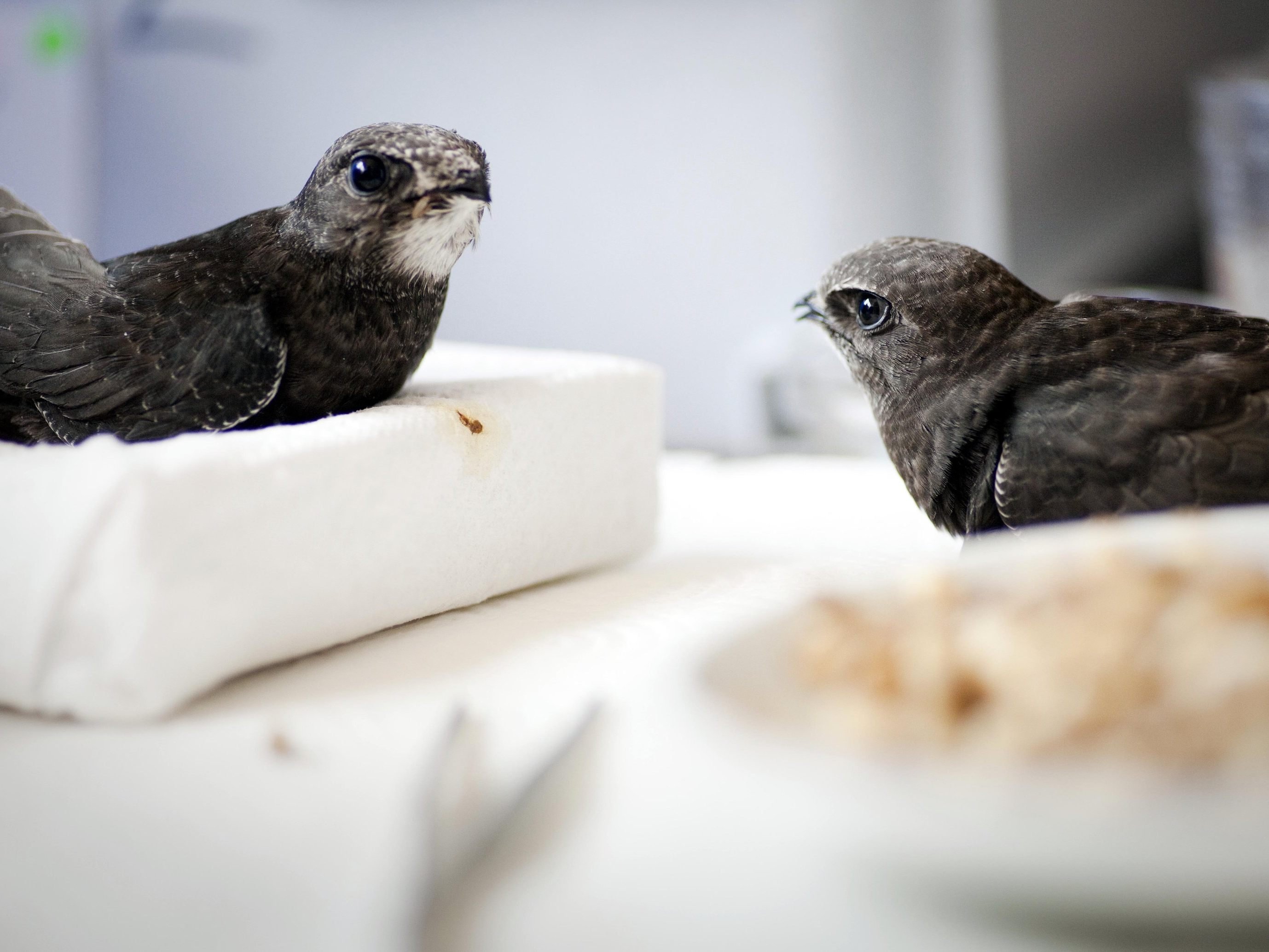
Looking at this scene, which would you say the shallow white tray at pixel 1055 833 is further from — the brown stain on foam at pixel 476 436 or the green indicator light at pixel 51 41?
the green indicator light at pixel 51 41

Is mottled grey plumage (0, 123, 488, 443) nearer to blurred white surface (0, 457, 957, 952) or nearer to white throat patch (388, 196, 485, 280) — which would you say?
white throat patch (388, 196, 485, 280)

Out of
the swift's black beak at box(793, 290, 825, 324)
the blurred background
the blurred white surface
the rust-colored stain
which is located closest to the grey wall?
the blurred background

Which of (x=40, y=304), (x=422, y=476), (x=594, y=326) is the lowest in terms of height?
(x=594, y=326)

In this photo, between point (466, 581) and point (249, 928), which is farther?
point (466, 581)

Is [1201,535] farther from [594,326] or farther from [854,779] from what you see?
[594,326]

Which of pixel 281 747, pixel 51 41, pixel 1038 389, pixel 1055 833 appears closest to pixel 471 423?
pixel 281 747

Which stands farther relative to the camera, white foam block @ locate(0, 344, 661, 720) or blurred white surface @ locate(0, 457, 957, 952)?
white foam block @ locate(0, 344, 661, 720)

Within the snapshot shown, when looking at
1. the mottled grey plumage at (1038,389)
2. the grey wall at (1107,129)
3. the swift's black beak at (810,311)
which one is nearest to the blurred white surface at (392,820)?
the mottled grey plumage at (1038,389)

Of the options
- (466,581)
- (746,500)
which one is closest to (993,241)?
(746,500)
